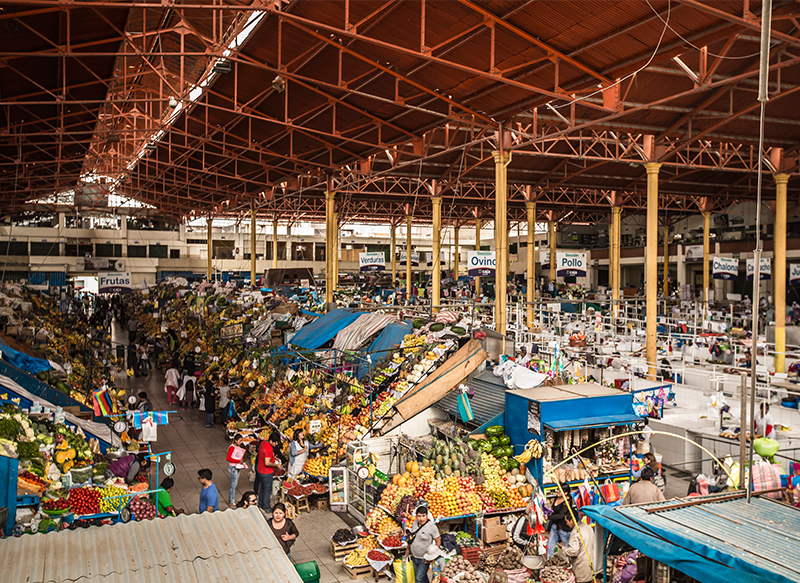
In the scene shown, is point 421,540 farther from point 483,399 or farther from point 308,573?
point 483,399

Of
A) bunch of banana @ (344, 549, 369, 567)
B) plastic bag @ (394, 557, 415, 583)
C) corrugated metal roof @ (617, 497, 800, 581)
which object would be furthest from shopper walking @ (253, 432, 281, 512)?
corrugated metal roof @ (617, 497, 800, 581)

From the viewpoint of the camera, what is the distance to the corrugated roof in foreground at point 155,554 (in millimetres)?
3594

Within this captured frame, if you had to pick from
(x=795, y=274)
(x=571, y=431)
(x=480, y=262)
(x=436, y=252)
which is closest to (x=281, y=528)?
(x=571, y=431)

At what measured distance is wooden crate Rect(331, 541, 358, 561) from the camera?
7.98 m

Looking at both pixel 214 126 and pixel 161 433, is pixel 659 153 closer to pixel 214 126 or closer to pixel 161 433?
pixel 214 126

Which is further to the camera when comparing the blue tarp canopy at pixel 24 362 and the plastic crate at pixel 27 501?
the blue tarp canopy at pixel 24 362

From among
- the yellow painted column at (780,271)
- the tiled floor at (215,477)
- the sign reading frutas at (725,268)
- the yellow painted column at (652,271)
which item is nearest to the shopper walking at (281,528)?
the tiled floor at (215,477)

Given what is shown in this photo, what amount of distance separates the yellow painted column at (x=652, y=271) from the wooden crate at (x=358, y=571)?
1128 cm

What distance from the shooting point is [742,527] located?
428cm

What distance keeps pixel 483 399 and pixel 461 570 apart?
4.03 metres

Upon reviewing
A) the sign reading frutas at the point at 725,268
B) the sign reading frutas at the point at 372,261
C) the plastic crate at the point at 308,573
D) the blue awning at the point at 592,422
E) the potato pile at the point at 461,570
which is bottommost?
the potato pile at the point at 461,570

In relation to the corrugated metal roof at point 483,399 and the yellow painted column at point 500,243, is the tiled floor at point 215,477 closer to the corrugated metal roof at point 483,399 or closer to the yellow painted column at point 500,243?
the corrugated metal roof at point 483,399

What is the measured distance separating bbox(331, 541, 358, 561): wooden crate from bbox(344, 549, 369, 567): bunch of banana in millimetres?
174

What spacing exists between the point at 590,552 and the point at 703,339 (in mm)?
15724
